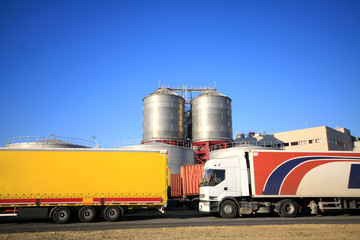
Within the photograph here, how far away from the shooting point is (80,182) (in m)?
16.1

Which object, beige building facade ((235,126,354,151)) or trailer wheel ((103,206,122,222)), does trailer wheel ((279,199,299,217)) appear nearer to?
trailer wheel ((103,206,122,222))

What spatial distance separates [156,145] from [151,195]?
22.0 m

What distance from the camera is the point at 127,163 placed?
16.8 m

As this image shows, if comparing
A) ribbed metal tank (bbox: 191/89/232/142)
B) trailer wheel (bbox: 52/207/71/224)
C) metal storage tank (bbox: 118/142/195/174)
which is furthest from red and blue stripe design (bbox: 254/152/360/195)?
ribbed metal tank (bbox: 191/89/232/142)

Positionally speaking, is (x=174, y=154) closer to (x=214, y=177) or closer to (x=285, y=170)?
(x=214, y=177)

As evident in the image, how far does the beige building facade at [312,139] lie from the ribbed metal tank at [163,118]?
66.9 feet

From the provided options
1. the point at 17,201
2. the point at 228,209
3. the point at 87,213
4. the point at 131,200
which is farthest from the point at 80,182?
the point at 228,209

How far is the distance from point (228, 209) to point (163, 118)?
28564 mm

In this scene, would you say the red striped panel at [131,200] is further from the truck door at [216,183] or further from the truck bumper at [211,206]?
the truck door at [216,183]

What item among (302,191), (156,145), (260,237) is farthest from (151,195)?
(156,145)

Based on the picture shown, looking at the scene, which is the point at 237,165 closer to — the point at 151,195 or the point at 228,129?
the point at 151,195

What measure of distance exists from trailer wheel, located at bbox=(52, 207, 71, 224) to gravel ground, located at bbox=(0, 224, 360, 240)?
3588 mm

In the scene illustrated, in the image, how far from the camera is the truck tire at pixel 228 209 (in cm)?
1739

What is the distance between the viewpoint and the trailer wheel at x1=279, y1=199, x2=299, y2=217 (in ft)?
57.4
